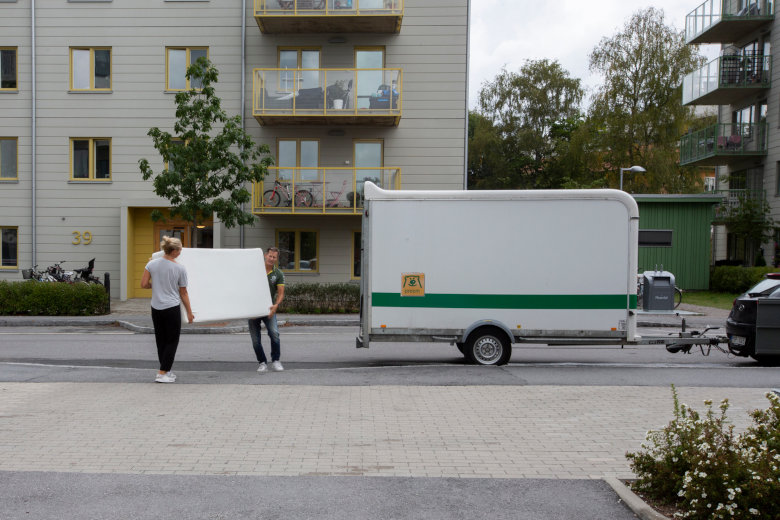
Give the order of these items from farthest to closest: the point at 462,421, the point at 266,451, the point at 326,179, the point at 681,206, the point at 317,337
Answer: the point at 681,206 < the point at 326,179 < the point at 317,337 < the point at 462,421 < the point at 266,451

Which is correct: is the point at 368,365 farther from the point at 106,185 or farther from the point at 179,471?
the point at 106,185

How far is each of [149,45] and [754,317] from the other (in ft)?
68.0

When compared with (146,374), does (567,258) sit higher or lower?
higher

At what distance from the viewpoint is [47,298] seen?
741 inches

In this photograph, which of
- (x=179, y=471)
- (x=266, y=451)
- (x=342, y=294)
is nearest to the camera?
(x=179, y=471)

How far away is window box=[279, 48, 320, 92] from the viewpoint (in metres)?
23.0

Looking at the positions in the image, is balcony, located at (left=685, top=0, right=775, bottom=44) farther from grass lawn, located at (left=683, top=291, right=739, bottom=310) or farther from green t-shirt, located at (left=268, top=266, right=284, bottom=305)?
green t-shirt, located at (left=268, top=266, right=284, bottom=305)

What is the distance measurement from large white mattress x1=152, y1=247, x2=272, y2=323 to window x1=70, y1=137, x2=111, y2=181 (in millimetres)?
16565

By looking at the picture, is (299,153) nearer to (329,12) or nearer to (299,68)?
(299,68)

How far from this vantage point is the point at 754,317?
11.2m

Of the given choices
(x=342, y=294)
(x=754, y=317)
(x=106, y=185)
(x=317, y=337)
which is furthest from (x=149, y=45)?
(x=754, y=317)

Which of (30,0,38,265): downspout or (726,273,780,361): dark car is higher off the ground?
(30,0,38,265): downspout

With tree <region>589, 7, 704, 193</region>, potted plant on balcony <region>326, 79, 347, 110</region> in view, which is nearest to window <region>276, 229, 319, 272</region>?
potted plant on balcony <region>326, 79, 347, 110</region>

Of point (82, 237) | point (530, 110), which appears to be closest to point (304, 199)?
point (82, 237)
